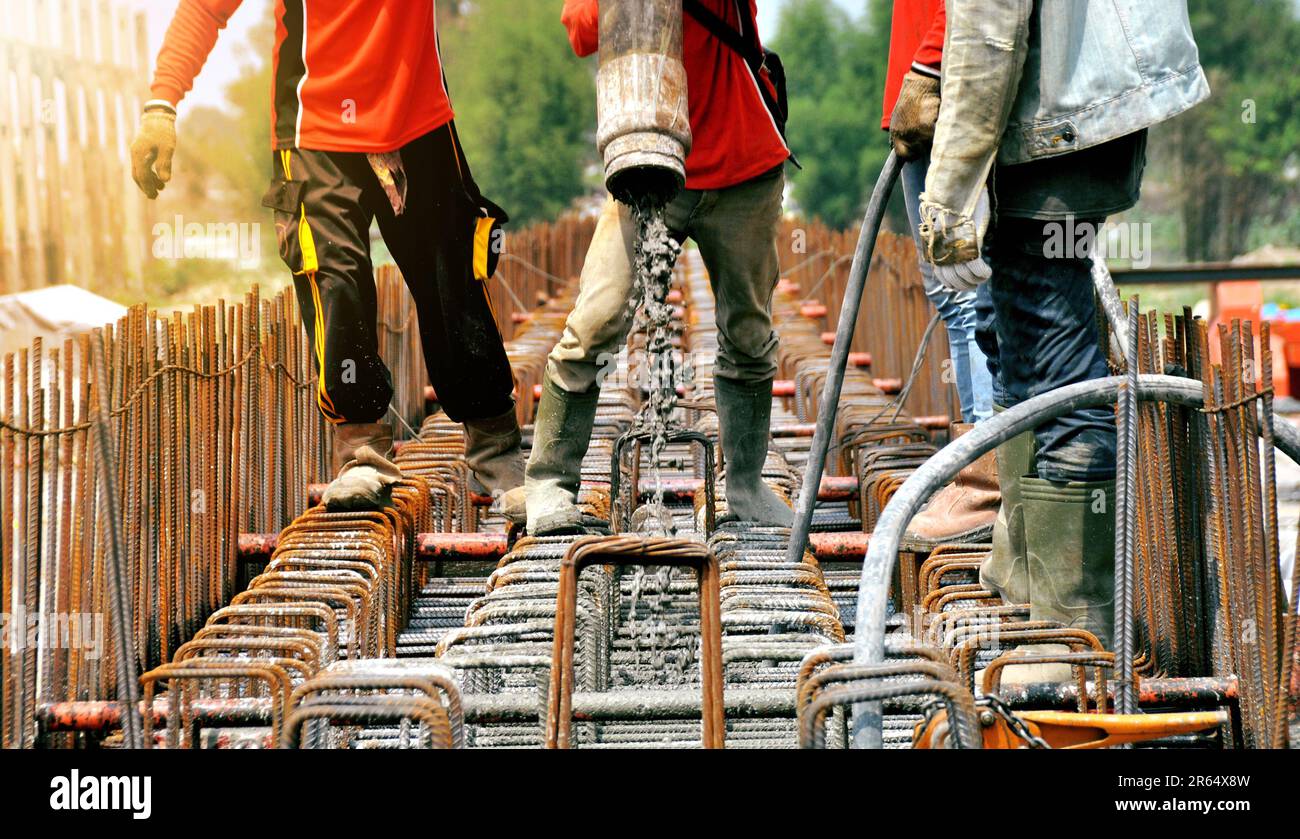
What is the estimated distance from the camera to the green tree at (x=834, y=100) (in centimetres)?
5078

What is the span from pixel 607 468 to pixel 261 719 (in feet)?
10.5

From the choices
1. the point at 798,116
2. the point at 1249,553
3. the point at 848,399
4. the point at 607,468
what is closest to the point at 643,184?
the point at 1249,553

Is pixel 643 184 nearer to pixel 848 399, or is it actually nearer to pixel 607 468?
pixel 607 468

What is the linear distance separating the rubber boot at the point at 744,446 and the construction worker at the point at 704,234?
19 centimetres

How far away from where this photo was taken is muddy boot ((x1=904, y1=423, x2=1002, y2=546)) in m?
5.48

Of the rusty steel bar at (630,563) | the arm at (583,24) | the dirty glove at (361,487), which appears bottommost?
the rusty steel bar at (630,563)

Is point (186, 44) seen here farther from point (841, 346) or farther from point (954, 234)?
point (954, 234)

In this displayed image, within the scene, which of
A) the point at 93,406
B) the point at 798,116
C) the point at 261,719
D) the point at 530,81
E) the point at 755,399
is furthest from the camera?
the point at 798,116

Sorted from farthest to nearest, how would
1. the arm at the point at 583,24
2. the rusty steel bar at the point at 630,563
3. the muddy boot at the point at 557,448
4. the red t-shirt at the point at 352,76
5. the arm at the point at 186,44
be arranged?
the arm at the point at 186,44
the red t-shirt at the point at 352,76
the muddy boot at the point at 557,448
the arm at the point at 583,24
the rusty steel bar at the point at 630,563

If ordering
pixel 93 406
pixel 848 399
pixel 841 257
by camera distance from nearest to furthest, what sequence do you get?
pixel 93 406, pixel 848 399, pixel 841 257

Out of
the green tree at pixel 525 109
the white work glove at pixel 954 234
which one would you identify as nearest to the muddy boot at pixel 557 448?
the white work glove at pixel 954 234

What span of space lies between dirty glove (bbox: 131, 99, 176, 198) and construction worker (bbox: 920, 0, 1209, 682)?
2837 mm

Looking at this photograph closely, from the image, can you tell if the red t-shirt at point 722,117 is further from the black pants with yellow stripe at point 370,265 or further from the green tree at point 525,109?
the green tree at point 525,109

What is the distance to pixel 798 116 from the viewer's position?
51.9 meters
